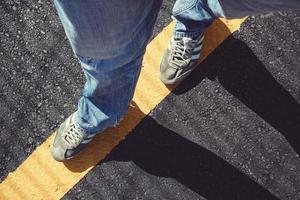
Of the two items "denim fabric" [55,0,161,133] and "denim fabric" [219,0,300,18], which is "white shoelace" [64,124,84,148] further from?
"denim fabric" [219,0,300,18]

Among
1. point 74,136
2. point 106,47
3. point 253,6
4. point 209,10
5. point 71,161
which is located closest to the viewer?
point 253,6

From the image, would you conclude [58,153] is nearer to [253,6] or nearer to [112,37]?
[112,37]

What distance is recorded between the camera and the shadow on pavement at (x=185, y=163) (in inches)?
82.0

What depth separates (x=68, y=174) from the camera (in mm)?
2096

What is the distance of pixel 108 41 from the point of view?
137cm

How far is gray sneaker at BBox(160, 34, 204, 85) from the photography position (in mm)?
2123

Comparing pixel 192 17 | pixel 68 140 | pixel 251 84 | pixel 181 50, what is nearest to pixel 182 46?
pixel 181 50

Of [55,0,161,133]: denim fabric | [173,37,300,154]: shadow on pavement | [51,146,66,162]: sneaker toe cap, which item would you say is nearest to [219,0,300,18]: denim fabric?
[55,0,161,133]: denim fabric

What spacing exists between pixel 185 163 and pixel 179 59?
17.8 inches

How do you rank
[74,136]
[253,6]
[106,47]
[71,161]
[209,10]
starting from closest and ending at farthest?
[253,6] < [106,47] < [209,10] < [74,136] < [71,161]

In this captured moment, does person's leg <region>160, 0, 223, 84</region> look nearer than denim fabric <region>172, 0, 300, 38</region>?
No

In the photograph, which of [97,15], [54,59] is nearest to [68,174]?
[54,59]

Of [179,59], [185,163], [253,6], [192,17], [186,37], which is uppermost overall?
[253,6]

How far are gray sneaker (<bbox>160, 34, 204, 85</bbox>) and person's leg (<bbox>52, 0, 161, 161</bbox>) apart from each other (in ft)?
1.17
